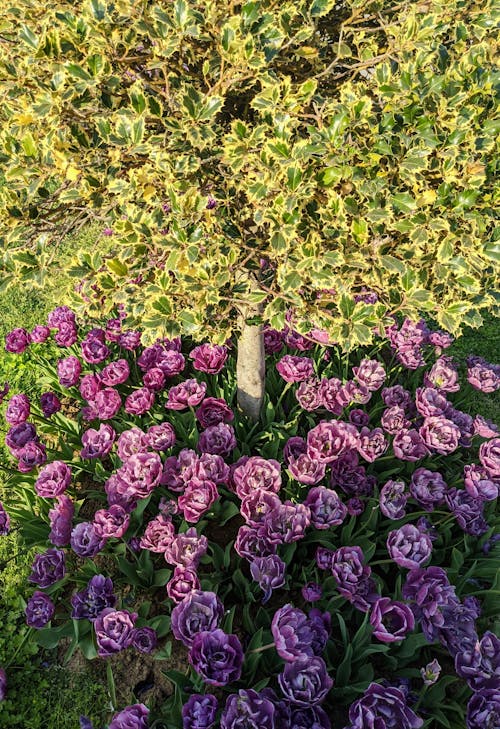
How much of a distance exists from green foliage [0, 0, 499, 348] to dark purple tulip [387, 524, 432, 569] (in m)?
0.94

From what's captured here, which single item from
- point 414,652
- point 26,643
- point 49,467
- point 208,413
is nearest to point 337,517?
point 414,652

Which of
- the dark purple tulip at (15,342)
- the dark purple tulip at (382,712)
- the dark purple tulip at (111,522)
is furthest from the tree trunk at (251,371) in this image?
the dark purple tulip at (382,712)

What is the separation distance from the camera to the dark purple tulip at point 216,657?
200 cm

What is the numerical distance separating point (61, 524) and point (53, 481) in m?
0.25

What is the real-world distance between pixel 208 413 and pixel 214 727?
5.12 feet

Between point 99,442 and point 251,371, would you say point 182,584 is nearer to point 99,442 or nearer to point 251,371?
point 99,442

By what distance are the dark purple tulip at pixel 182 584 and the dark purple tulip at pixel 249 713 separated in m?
0.51

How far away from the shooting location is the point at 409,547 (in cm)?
244

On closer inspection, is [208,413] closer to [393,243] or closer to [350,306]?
[350,306]

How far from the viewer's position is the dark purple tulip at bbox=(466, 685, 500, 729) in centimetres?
202

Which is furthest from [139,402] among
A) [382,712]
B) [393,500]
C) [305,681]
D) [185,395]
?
[382,712]

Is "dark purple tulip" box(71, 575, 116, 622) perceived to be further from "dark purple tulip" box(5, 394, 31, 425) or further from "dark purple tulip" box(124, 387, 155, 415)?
"dark purple tulip" box(5, 394, 31, 425)

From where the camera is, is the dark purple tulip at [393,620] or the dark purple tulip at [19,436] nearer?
the dark purple tulip at [393,620]

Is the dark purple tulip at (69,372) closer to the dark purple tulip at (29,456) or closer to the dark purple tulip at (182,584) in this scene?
the dark purple tulip at (29,456)
